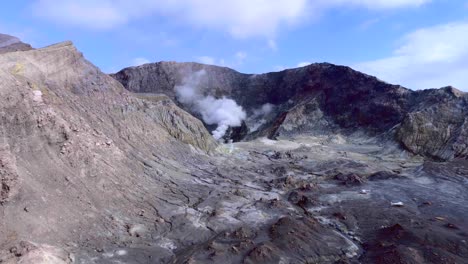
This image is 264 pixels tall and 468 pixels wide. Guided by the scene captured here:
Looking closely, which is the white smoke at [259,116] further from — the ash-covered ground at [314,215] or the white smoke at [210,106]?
the ash-covered ground at [314,215]

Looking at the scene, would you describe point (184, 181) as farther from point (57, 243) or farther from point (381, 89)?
point (381, 89)

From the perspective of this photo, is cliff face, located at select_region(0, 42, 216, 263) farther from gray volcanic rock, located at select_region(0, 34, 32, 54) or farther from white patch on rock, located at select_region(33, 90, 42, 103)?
gray volcanic rock, located at select_region(0, 34, 32, 54)

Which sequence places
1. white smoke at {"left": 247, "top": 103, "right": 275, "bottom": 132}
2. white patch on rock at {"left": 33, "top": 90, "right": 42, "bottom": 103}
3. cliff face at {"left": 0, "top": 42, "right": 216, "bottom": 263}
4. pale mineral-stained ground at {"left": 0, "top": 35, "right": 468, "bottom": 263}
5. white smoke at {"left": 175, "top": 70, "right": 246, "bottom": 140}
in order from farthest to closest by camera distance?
white smoke at {"left": 247, "top": 103, "right": 275, "bottom": 132} → white smoke at {"left": 175, "top": 70, "right": 246, "bottom": 140} → white patch on rock at {"left": 33, "top": 90, "right": 42, "bottom": 103} → cliff face at {"left": 0, "top": 42, "right": 216, "bottom": 263} → pale mineral-stained ground at {"left": 0, "top": 35, "right": 468, "bottom": 263}

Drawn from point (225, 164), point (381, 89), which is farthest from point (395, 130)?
point (225, 164)

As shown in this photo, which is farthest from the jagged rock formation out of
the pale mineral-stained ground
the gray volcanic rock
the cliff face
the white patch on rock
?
the white patch on rock

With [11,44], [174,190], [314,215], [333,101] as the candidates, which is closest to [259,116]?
[333,101]

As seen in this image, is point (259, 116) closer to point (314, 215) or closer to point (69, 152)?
point (314, 215)
